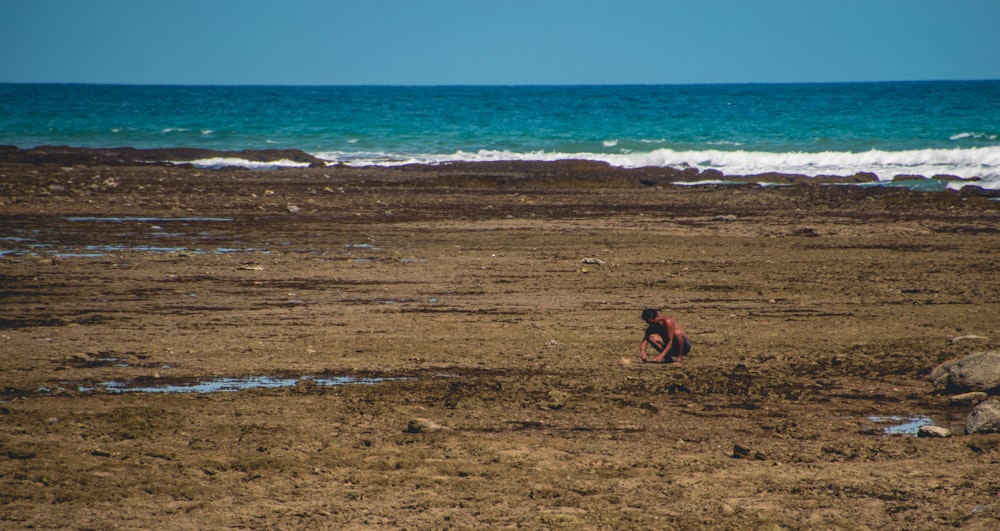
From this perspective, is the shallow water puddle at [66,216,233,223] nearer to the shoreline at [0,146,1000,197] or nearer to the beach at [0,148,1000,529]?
the beach at [0,148,1000,529]

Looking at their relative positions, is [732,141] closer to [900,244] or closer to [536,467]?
[900,244]

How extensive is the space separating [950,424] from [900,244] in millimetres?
8257

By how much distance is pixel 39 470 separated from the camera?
5.31 m

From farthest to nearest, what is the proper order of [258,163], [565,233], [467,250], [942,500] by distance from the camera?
[258,163], [565,233], [467,250], [942,500]

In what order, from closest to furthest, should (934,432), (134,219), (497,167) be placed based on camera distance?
(934,432) → (134,219) → (497,167)

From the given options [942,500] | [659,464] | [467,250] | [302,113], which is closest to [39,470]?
[659,464]

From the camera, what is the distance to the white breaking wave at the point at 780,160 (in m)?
28.4

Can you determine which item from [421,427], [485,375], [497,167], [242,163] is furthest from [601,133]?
[421,427]

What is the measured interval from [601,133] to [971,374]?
37289mm

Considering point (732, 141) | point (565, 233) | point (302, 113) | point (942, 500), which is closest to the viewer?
point (942, 500)

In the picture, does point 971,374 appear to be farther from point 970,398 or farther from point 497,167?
point 497,167

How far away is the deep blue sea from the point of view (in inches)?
1262

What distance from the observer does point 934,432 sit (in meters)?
6.02

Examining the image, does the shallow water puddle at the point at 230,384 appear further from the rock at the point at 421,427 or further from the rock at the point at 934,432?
the rock at the point at 934,432
